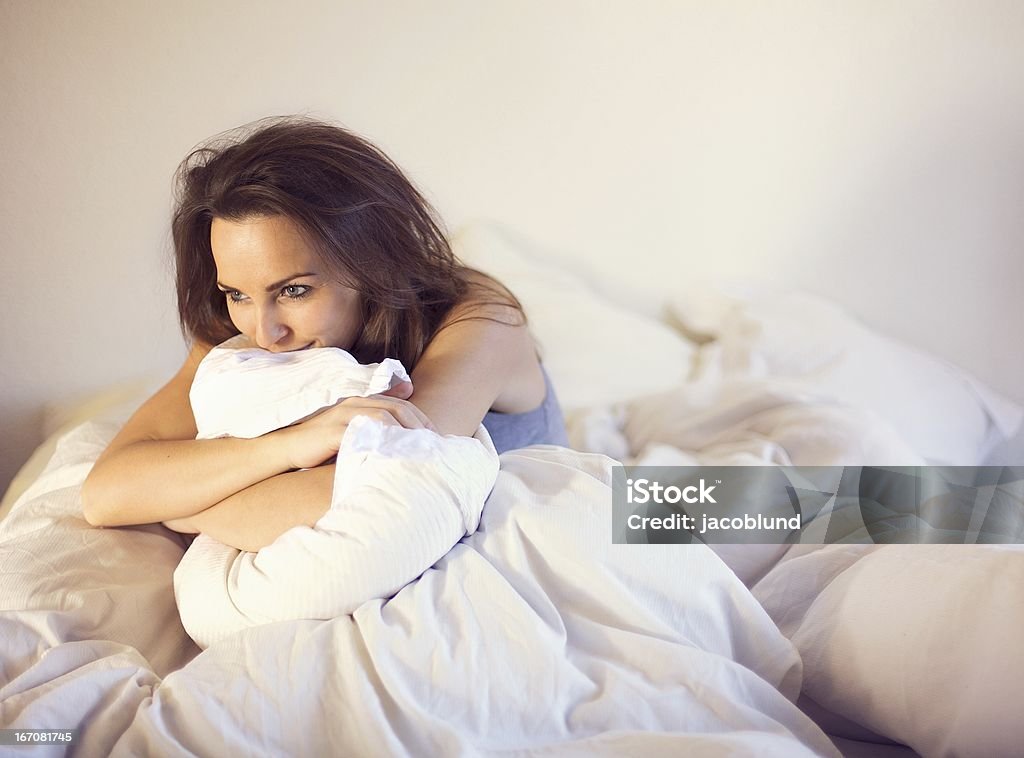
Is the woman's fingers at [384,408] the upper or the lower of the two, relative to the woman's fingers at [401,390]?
upper

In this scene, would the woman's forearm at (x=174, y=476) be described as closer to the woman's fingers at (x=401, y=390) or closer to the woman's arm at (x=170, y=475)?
the woman's arm at (x=170, y=475)

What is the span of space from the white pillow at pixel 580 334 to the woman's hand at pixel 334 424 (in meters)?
0.74

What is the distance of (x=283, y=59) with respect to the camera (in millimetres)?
1707

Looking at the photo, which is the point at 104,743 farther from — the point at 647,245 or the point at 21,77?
the point at 647,245

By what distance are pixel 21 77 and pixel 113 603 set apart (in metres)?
1.13

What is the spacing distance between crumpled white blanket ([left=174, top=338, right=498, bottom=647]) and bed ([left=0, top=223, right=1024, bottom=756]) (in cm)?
Answer: 2

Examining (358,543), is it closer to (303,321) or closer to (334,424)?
(334,424)

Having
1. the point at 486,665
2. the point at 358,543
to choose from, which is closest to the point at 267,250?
the point at 358,543

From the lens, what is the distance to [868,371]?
5.27 ft

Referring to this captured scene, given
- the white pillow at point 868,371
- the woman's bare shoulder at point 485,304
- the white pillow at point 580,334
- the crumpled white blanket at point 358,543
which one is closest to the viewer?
the crumpled white blanket at point 358,543

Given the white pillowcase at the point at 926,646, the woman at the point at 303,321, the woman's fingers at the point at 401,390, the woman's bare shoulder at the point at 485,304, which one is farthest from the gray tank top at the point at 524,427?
the white pillowcase at the point at 926,646

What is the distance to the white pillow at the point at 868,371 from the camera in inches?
61.2

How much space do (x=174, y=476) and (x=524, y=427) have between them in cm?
49

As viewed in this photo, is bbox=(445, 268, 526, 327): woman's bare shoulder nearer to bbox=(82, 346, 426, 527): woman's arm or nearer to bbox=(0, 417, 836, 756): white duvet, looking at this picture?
bbox=(82, 346, 426, 527): woman's arm
